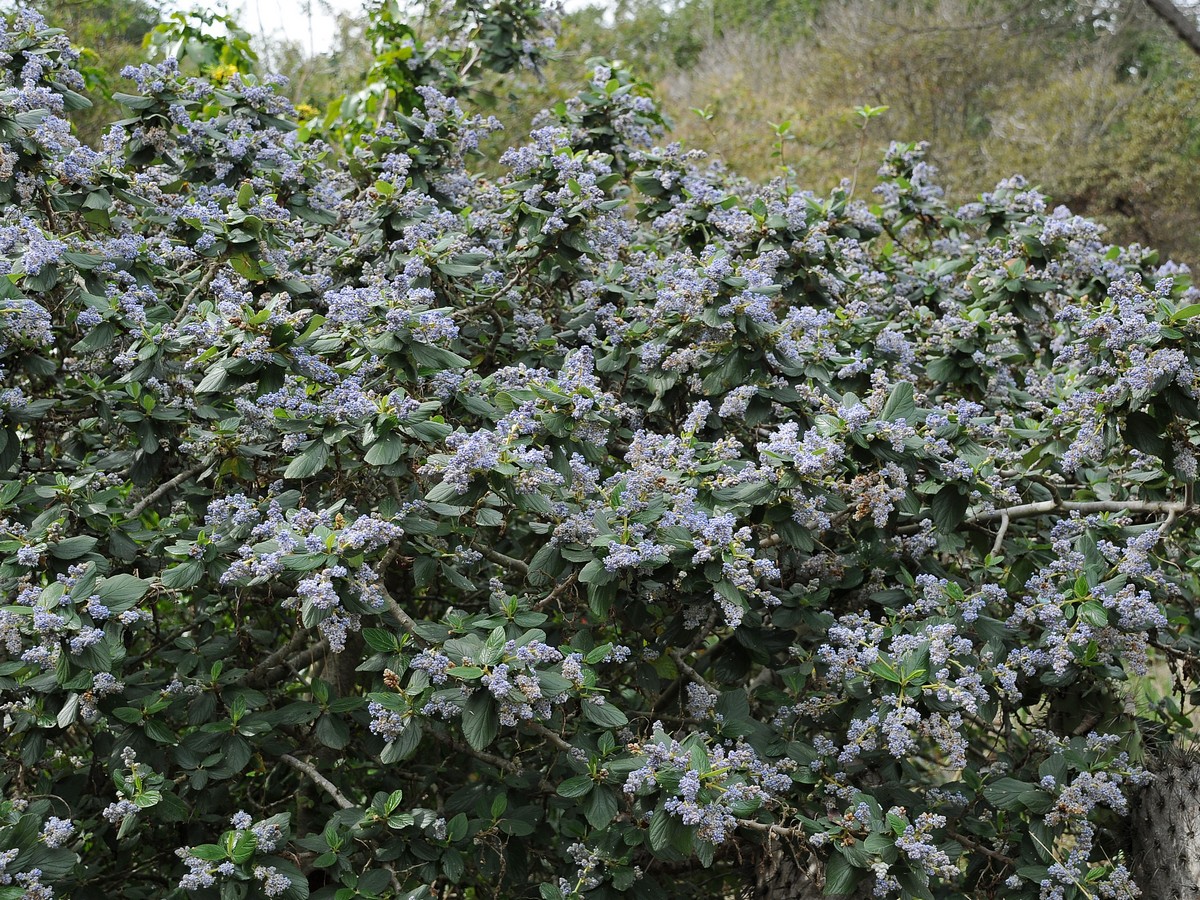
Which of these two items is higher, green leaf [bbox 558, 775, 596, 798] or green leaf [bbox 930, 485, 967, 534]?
green leaf [bbox 930, 485, 967, 534]

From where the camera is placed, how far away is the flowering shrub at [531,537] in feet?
8.50

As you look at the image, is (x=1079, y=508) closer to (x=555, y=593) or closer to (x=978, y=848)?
(x=978, y=848)

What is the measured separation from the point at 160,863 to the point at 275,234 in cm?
191

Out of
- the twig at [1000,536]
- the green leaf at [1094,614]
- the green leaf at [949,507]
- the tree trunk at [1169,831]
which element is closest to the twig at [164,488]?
the green leaf at [949,507]

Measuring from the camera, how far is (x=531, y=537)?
11.8 feet

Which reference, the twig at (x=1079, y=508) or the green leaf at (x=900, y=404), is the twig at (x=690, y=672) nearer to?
the twig at (x=1079, y=508)

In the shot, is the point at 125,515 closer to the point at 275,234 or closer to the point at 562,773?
the point at 275,234

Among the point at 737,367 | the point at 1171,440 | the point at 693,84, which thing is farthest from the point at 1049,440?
the point at 693,84

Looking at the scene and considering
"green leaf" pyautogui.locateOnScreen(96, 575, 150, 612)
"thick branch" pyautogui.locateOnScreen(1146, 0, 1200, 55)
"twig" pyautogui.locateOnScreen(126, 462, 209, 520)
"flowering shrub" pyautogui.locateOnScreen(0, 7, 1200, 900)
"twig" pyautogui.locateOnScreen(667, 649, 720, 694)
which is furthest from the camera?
"thick branch" pyautogui.locateOnScreen(1146, 0, 1200, 55)

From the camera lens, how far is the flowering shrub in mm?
2590

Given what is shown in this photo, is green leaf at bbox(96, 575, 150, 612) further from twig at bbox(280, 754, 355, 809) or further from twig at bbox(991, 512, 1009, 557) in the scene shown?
twig at bbox(991, 512, 1009, 557)

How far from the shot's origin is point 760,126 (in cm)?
1459

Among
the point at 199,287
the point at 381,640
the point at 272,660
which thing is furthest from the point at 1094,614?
the point at 199,287

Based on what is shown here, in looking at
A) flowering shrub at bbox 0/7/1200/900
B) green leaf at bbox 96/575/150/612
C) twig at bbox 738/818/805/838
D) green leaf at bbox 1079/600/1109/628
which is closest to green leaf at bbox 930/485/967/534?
flowering shrub at bbox 0/7/1200/900
